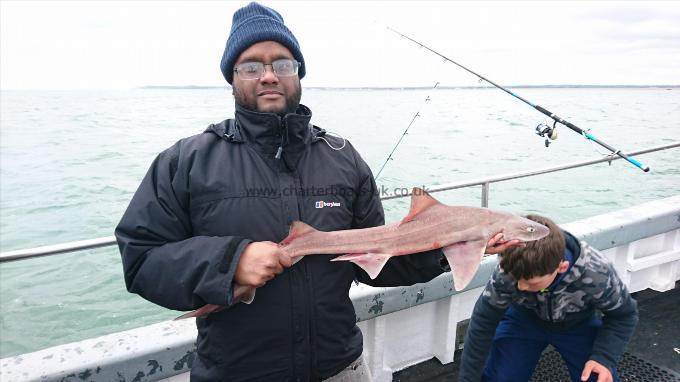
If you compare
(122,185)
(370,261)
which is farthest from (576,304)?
(122,185)

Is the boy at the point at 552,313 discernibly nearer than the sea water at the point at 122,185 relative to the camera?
Yes

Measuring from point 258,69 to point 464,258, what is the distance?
1.35 metres

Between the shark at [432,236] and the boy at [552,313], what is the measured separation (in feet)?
2.57

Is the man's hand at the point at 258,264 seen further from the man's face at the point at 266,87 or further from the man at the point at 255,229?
the man's face at the point at 266,87

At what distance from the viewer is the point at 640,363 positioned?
4.08 m

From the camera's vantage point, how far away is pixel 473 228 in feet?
7.41

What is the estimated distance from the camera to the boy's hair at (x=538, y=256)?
293cm

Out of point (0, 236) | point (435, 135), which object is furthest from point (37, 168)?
point (435, 135)

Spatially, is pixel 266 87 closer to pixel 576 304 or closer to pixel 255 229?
pixel 255 229

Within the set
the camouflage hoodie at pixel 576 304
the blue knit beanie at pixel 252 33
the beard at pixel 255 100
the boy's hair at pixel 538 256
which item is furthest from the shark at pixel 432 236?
the camouflage hoodie at pixel 576 304

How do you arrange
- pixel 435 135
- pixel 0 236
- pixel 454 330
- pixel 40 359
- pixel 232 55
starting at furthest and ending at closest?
pixel 435 135 < pixel 0 236 < pixel 454 330 < pixel 40 359 < pixel 232 55

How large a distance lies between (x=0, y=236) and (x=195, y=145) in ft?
50.2

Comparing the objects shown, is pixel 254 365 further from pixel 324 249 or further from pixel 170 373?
pixel 170 373

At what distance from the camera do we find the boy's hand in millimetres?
3076
